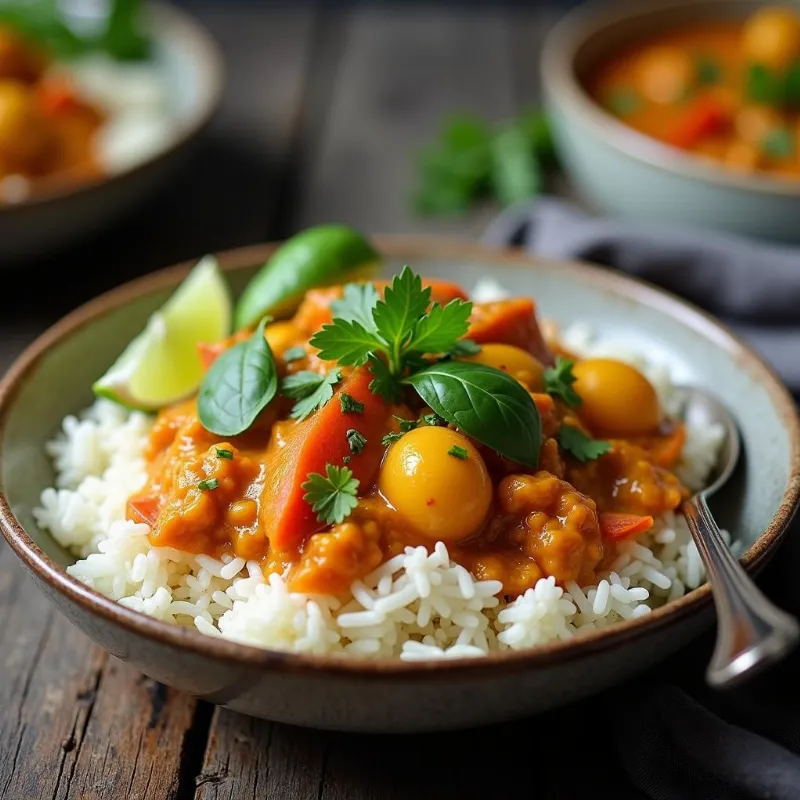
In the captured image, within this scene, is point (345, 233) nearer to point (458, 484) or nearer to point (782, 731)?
point (458, 484)

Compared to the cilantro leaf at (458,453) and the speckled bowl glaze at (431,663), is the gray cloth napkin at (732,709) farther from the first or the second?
the cilantro leaf at (458,453)

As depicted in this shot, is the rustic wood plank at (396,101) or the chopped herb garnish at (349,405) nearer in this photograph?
the chopped herb garnish at (349,405)

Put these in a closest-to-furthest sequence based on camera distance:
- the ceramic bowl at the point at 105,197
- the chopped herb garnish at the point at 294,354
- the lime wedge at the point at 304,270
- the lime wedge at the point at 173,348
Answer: the chopped herb garnish at the point at 294,354 < the lime wedge at the point at 173,348 < the lime wedge at the point at 304,270 < the ceramic bowl at the point at 105,197

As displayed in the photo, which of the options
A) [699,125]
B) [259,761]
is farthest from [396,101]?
[259,761]

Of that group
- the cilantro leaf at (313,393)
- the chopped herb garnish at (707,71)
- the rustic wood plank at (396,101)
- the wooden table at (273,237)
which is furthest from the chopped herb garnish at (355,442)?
the chopped herb garnish at (707,71)

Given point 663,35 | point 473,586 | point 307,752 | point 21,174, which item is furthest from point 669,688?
point 663,35

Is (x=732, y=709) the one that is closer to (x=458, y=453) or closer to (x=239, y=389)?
(x=458, y=453)

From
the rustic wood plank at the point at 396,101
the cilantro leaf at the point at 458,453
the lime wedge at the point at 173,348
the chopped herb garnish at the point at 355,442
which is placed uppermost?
the cilantro leaf at the point at 458,453
